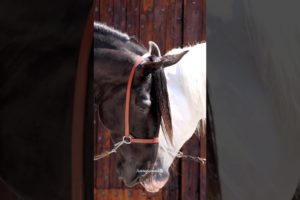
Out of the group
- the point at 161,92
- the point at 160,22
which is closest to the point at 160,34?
the point at 160,22

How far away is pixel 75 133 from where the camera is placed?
1.39 m

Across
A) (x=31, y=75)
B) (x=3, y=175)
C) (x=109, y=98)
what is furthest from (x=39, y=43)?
(x=3, y=175)

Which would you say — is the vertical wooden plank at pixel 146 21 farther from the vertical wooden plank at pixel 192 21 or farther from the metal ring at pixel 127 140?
the metal ring at pixel 127 140

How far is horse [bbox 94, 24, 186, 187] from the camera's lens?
4.39ft

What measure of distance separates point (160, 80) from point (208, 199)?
11.8 inches

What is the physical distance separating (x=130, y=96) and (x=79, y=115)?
0.13m

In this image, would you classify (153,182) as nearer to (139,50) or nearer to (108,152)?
(108,152)

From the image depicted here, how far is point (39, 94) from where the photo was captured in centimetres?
141

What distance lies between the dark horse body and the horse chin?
0.62 ft

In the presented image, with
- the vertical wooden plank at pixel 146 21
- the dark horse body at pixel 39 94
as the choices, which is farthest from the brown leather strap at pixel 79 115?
the vertical wooden plank at pixel 146 21

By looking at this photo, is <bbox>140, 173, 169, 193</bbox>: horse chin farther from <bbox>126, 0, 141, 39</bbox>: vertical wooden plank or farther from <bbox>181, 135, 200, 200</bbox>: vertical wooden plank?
<bbox>126, 0, 141, 39</bbox>: vertical wooden plank

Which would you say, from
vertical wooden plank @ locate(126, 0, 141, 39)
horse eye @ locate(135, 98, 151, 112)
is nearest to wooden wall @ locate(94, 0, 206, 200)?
vertical wooden plank @ locate(126, 0, 141, 39)

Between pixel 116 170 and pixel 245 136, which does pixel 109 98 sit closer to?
pixel 116 170

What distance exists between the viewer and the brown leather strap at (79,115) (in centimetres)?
138
